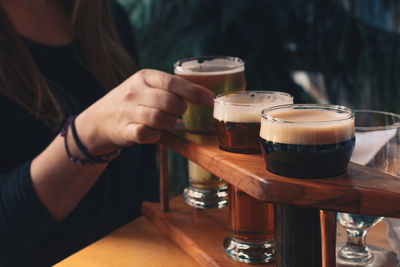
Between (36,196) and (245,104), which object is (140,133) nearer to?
(245,104)

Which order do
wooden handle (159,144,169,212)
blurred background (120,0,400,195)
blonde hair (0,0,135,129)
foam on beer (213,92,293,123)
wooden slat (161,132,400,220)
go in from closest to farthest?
wooden slat (161,132,400,220) → foam on beer (213,92,293,123) → wooden handle (159,144,169,212) → blonde hair (0,0,135,129) → blurred background (120,0,400,195)

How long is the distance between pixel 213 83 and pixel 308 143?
1.16 ft

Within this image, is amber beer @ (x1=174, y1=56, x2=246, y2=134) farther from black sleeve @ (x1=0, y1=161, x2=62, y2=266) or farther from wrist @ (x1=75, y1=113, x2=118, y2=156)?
black sleeve @ (x1=0, y1=161, x2=62, y2=266)

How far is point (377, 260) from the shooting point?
0.86 m

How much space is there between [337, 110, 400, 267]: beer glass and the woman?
30 centimetres

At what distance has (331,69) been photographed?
6.54ft

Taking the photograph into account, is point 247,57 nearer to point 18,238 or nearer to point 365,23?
point 365,23

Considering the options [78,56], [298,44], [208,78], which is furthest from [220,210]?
[298,44]

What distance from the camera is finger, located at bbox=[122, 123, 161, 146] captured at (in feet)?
2.91

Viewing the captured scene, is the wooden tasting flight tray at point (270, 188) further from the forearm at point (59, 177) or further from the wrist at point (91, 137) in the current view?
the forearm at point (59, 177)

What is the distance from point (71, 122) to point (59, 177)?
161mm

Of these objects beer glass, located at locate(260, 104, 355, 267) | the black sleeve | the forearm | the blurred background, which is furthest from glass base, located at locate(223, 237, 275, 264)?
the blurred background

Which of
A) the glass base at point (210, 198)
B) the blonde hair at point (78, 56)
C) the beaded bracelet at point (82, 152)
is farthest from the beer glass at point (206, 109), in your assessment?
the blonde hair at point (78, 56)

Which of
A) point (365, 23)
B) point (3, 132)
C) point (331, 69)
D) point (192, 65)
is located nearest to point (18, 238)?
point (3, 132)
